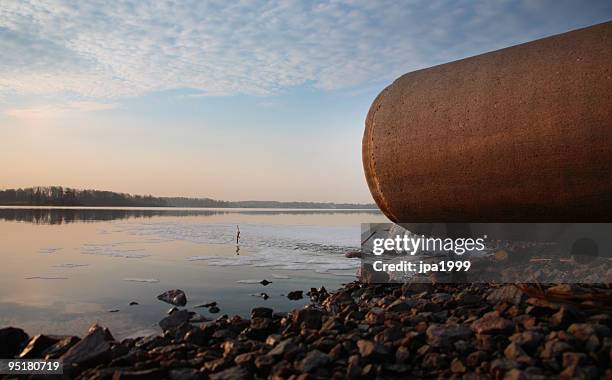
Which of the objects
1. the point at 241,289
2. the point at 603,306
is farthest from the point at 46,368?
the point at 603,306

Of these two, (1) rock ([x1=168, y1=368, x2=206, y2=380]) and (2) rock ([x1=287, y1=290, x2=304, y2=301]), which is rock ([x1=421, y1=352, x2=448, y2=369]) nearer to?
(1) rock ([x1=168, y1=368, x2=206, y2=380])

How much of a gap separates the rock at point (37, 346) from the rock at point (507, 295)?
14.4 feet

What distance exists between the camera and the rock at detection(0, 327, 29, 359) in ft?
16.0

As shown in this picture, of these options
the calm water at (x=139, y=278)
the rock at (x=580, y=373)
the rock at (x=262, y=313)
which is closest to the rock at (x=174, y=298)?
the calm water at (x=139, y=278)

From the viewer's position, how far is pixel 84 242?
54.2 ft

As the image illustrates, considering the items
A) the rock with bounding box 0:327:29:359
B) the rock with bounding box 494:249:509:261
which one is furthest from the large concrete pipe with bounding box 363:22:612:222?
the rock with bounding box 0:327:29:359

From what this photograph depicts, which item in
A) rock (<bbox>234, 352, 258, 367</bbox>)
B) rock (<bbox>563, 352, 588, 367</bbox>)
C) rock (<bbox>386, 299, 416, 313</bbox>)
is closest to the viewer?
rock (<bbox>563, 352, 588, 367</bbox>)

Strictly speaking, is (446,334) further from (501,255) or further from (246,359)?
(501,255)

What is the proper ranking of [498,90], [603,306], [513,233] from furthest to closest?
[513,233] → [498,90] → [603,306]

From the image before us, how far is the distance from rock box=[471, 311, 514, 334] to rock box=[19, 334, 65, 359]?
4106mm

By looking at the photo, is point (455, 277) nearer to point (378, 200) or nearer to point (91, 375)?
point (378, 200)

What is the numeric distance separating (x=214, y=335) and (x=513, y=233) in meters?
3.88

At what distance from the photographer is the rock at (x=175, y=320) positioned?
5629mm

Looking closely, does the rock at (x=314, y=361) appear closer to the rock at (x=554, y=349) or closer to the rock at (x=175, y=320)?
the rock at (x=554, y=349)
